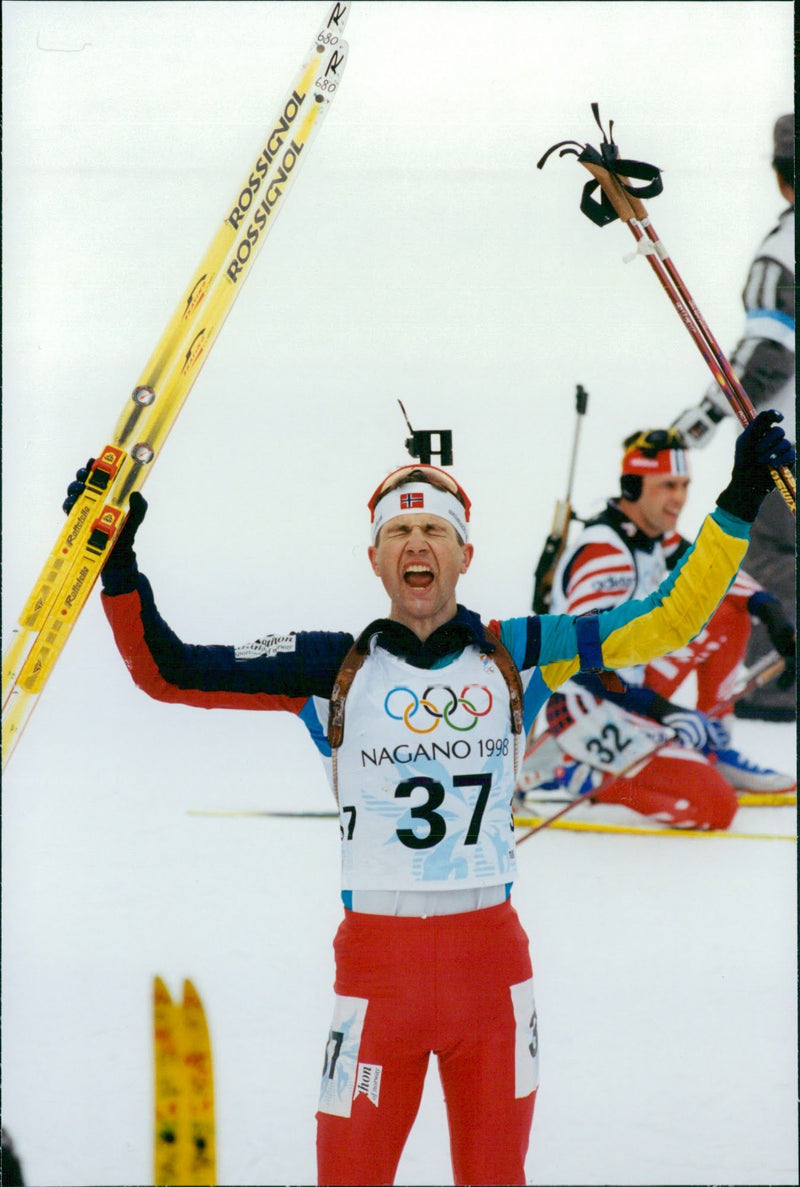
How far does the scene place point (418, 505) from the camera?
257 centimetres

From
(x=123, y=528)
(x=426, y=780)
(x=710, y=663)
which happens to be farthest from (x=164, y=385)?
(x=710, y=663)

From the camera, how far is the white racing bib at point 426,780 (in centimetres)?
236

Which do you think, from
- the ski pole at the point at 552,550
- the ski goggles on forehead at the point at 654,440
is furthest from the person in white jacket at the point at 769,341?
the ski pole at the point at 552,550

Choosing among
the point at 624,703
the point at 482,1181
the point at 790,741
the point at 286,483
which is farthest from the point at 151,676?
the point at 790,741

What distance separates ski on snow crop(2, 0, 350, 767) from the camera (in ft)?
8.64

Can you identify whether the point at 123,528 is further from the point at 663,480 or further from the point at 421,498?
the point at 663,480

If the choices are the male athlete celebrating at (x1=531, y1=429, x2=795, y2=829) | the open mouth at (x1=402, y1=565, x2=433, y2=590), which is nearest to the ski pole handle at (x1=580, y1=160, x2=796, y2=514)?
the open mouth at (x1=402, y1=565, x2=433, y2=590)

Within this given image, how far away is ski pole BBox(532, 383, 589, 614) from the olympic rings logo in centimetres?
333

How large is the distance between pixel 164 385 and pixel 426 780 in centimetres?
108

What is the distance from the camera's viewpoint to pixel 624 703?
6.26 m

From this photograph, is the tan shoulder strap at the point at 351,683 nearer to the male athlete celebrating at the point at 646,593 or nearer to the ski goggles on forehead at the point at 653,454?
the male athlete celebrating at the point at 646,593

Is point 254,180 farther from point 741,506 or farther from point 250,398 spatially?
point 250,398

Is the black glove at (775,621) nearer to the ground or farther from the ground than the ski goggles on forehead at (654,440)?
nearer to the ground

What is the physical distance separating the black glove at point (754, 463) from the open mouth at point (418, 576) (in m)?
0.59
